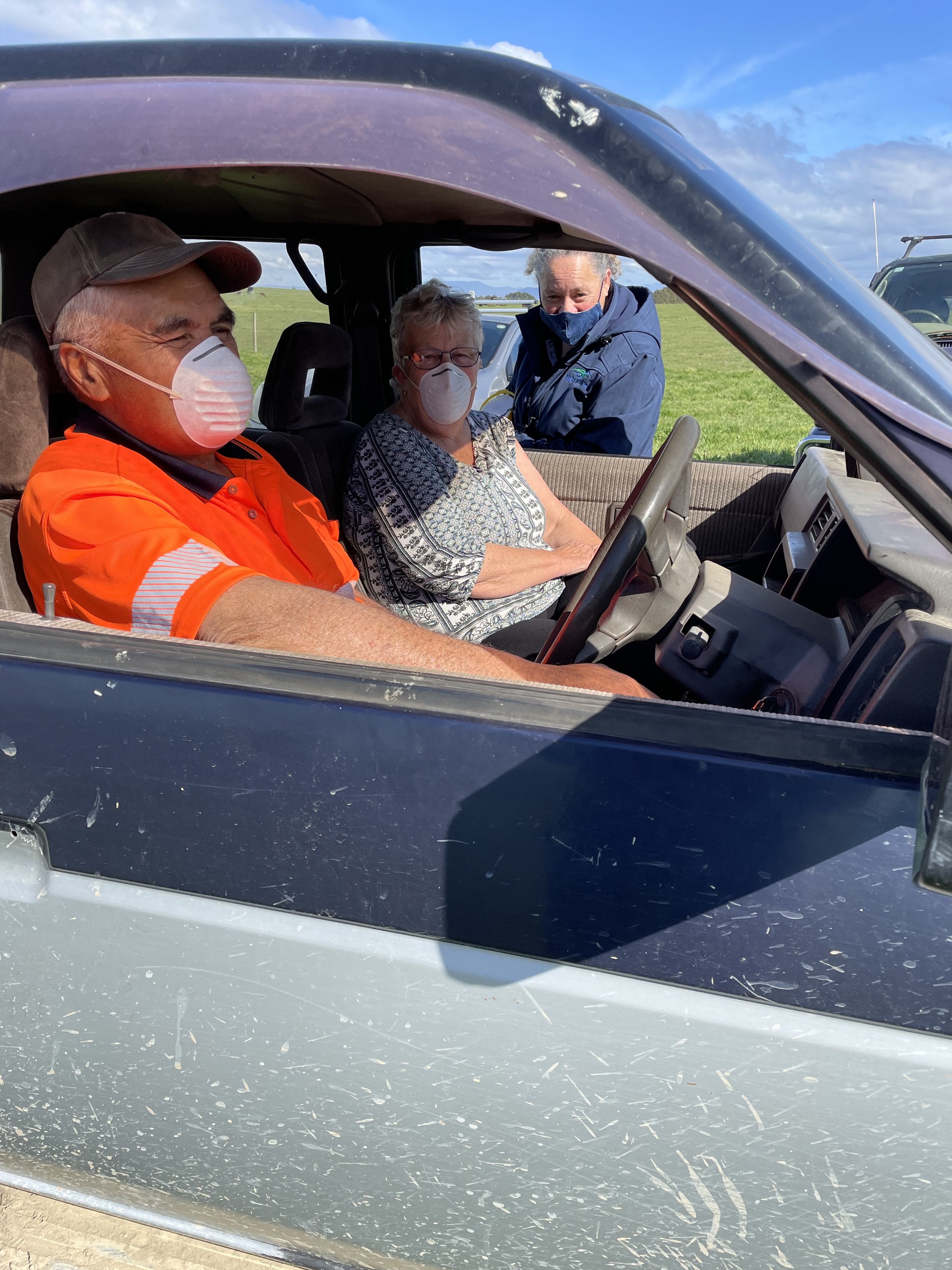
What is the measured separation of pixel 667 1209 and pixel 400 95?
1.15m

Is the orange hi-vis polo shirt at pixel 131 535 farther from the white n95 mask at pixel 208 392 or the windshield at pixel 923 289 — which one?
the windshield at pixel 923 289

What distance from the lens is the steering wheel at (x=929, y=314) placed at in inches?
290

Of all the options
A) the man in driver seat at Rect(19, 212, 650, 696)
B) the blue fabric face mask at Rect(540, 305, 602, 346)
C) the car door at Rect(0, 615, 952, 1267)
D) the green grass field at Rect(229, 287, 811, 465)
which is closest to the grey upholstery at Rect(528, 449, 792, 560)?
the green grass field at Rect(229, 287, 811, 465)

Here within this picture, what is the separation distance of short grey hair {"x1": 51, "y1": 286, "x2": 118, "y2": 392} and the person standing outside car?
2.28 m

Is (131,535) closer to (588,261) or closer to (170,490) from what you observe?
(170,490)

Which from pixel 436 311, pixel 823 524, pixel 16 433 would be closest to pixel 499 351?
pixel 436 311

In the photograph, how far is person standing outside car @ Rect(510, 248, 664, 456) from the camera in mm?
3936

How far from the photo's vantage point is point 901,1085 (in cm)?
99

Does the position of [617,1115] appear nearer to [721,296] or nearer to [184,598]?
[721,296]

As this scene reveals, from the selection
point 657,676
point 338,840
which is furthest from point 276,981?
point 657,676

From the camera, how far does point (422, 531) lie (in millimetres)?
2779

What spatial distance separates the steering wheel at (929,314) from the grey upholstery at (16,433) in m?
6.81

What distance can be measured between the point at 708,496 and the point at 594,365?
0.85 m

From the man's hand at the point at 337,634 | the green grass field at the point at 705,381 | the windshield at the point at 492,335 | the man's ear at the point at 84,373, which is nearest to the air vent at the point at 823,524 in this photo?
the green grass field at the point at 705,381
